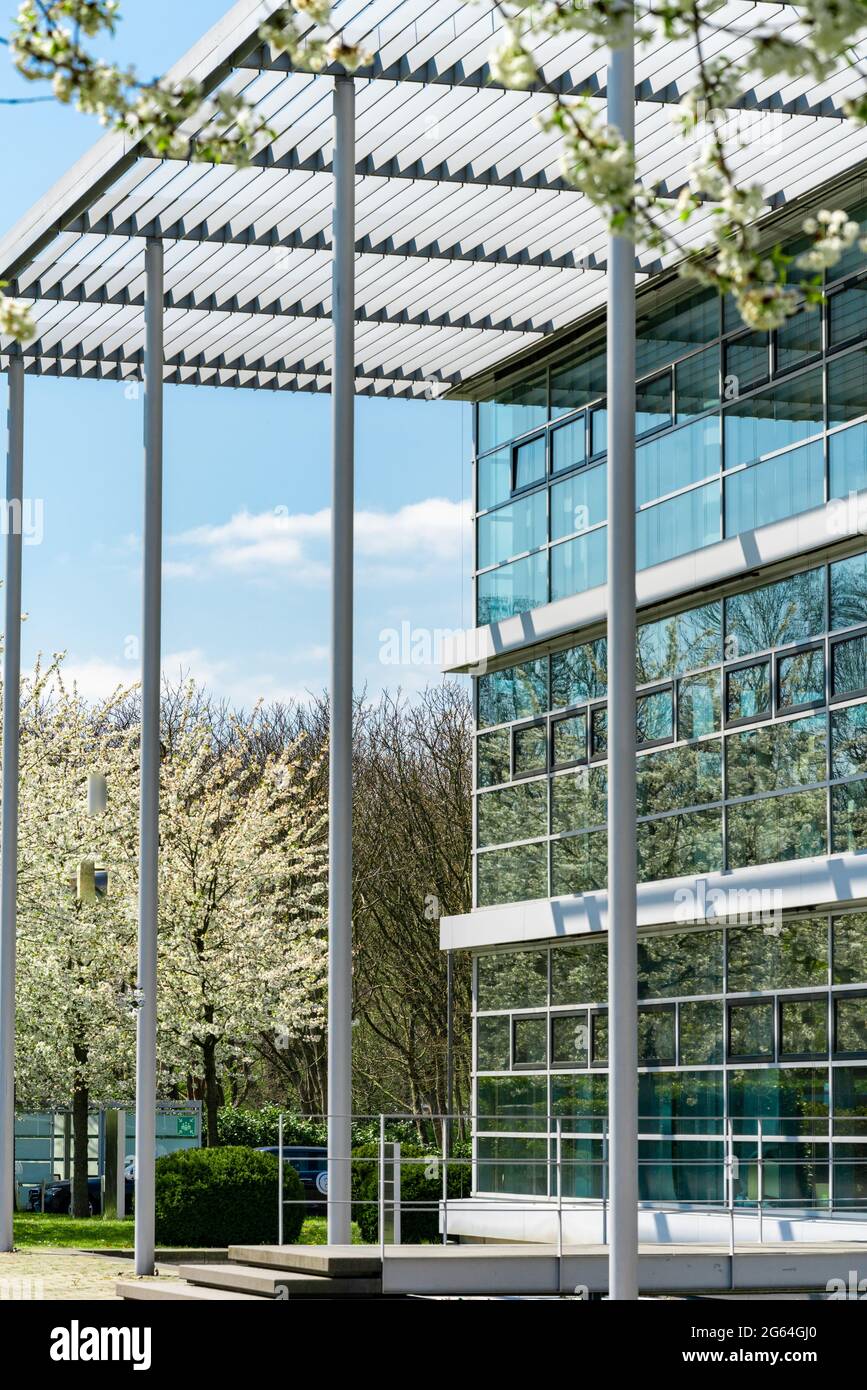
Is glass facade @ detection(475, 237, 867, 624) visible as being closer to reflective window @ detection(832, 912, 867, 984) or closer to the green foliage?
reflective window @ detection(832, 912, 867, 984)

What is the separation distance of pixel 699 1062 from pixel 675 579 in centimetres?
476

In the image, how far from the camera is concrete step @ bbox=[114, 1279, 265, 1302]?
14.4m

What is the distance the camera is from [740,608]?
20.1m

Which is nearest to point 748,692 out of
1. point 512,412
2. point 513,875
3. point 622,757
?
point 513,875

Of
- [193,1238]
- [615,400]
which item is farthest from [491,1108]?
[615,400]

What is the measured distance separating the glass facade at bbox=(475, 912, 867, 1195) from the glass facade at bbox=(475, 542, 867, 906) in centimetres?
82

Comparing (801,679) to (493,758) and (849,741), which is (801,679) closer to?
(849,741)

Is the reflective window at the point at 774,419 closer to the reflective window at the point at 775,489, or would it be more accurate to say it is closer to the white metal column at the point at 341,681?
A: the reflective window at the point at 775,489

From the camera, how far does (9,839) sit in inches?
869

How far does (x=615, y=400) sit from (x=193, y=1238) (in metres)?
14.4

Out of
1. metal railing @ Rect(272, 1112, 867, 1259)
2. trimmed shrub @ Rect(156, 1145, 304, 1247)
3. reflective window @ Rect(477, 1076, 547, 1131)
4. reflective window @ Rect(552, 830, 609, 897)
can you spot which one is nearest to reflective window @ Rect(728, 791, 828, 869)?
metal railing @ Rect(272, 1112, 867, 1259)

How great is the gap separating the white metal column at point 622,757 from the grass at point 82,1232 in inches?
537

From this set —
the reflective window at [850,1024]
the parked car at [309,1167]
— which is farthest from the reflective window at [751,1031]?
the parked car at [309,1167]

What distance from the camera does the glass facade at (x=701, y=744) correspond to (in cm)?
1845
